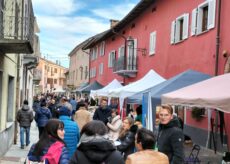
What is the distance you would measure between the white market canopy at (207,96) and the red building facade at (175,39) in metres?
4.34

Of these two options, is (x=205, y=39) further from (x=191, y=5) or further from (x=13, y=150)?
(x=13, y=150)

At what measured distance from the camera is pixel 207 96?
7.81 m

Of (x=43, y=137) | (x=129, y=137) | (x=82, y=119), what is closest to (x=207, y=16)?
(x=82, y=119)

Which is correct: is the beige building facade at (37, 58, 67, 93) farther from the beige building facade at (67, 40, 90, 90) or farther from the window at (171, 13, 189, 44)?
the window at (171, 13, 189, 44)

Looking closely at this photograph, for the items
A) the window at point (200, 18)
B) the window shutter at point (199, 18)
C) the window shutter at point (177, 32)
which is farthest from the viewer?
the window shutter at point (177, 32)

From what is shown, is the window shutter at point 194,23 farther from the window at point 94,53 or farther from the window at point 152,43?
the window at point 94,53

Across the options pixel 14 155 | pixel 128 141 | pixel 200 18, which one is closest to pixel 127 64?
pixel 200 18

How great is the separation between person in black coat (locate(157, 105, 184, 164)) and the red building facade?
802cm

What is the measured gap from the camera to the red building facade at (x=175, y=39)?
46.7 ft

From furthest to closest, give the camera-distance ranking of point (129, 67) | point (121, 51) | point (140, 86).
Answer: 1. point (121, 51)
2. point (129, 67)
3. point (140, 86)

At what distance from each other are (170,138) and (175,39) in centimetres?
1364

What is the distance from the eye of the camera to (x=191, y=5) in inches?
667

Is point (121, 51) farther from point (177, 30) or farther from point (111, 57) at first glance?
point (177, 30)

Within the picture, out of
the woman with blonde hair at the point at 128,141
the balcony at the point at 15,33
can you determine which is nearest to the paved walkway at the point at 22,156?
the balcony at the point at 15,33
